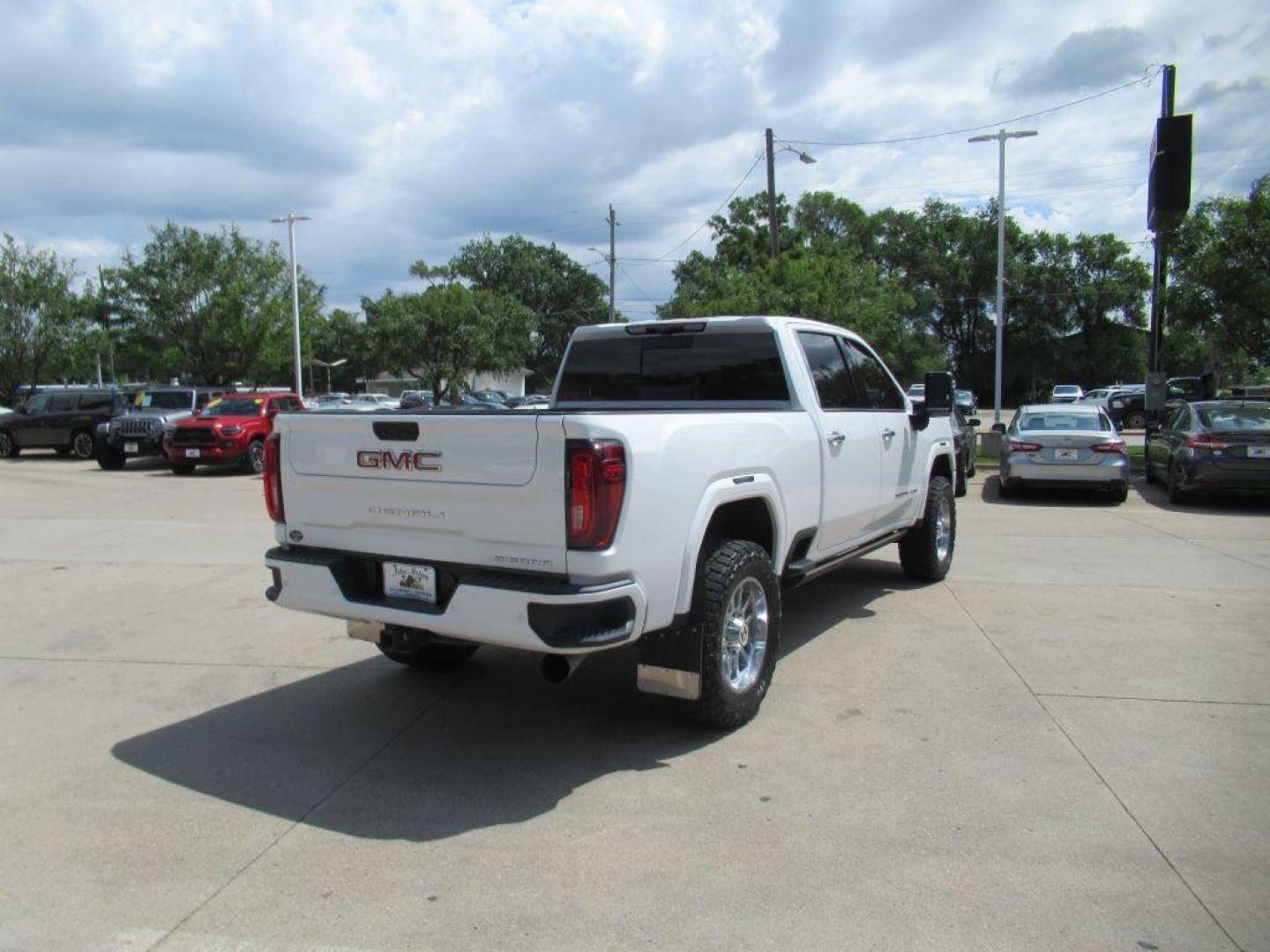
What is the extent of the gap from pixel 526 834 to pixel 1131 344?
70.9m

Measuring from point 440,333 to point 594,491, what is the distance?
30.2 meters

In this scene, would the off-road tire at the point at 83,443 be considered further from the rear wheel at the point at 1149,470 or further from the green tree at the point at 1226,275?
the green tree at the point at 1226,275

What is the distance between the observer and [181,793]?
13.1 feet

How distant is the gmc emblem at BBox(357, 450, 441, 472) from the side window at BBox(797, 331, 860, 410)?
101 inches

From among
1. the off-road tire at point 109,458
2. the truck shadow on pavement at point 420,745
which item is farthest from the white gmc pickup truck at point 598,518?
the off-road tire at point 109,458

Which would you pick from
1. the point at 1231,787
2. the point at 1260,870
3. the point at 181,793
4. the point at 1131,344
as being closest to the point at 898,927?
the point at 1260,870

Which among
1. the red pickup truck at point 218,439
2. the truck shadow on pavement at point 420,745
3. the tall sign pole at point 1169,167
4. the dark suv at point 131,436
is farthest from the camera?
the dark suv at point 131,436

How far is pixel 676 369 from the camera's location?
5.91 metres

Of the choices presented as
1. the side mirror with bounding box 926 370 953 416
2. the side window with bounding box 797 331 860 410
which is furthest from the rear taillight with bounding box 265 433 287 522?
the side mirror with bounding box 926 370 953 416

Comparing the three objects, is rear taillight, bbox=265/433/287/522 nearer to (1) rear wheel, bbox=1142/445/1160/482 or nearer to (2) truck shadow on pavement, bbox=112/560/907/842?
(2) truck shadow on pavement, bbox=112/560/907/842

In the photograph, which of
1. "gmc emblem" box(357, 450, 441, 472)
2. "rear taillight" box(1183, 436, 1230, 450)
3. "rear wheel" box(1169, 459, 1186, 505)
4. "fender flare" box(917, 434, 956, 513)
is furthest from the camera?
"rear wheel" box(1169, 459, 1186, 505)

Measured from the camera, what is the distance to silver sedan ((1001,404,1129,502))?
13.1m

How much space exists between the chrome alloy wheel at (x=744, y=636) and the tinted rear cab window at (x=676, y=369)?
4.48 ft

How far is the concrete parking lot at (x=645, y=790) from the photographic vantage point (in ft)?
10.00
